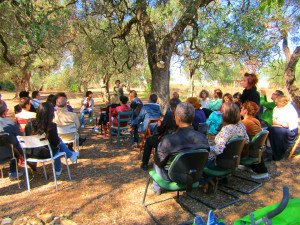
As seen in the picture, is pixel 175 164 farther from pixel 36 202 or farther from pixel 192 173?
pixel 36 202

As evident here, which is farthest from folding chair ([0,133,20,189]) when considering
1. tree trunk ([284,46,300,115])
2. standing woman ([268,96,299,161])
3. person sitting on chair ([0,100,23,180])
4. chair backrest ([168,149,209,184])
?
tree trunk ([284,46,300,115])

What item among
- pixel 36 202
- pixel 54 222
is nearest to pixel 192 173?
pixel 54 222

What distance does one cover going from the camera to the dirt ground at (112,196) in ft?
8.87

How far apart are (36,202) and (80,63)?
349 inches

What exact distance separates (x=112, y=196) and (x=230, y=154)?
182 cm

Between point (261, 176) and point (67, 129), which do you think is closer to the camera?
point (261, 176)

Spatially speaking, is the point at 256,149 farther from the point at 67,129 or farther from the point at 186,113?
the point at 67,129

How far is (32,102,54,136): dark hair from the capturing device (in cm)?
341

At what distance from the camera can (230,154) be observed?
2.81 metres

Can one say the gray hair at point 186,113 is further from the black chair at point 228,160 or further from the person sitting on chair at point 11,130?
the person sitting on chair at point 11,130

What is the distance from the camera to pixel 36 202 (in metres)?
3.01

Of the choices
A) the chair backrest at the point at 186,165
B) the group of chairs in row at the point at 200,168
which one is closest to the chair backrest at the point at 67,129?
the group of chairs in row at the point at 200,168

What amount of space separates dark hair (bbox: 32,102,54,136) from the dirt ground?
95 centimetres

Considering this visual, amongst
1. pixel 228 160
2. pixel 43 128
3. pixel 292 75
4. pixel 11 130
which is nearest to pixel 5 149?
pixel 11 130
